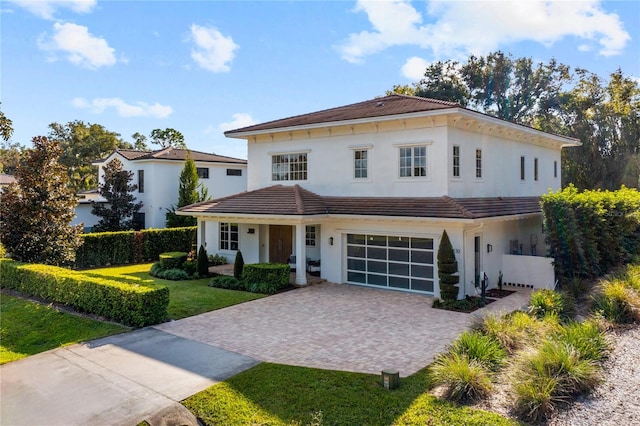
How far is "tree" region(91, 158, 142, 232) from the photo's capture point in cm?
2725

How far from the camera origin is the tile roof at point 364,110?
16534mm

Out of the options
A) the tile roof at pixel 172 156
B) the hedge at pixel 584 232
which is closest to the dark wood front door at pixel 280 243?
the hedge at pixel 584 232

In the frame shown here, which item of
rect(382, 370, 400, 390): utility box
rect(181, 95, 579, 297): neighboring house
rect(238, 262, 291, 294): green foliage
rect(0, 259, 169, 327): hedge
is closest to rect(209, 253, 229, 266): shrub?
rect(181, 95, 579, 297): neighboring house

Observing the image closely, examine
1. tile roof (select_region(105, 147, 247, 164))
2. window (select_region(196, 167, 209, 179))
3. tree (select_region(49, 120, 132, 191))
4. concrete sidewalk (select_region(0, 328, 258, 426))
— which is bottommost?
concrete sidewalk (select_region(0, 328, 258, 426))

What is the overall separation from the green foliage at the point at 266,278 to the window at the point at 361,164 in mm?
4825

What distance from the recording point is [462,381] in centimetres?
714

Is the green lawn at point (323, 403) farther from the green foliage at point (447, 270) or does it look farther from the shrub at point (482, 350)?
the green foliage at point (447, 270)

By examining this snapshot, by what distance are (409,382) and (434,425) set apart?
1419 mm

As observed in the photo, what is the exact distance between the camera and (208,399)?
7.35 m

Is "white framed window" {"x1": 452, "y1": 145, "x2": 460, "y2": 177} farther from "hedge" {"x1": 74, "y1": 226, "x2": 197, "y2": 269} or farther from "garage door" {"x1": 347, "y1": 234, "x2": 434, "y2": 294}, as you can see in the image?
"hedge" {"x1": 74, "y1": 226, "x2": 197, "y2": 269}

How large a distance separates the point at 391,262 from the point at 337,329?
226 inches

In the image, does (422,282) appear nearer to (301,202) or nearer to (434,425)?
(301,202)

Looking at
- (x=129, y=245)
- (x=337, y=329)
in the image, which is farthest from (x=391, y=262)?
(x=129, y=245)

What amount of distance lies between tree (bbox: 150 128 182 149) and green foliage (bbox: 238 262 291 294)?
1809 inches
